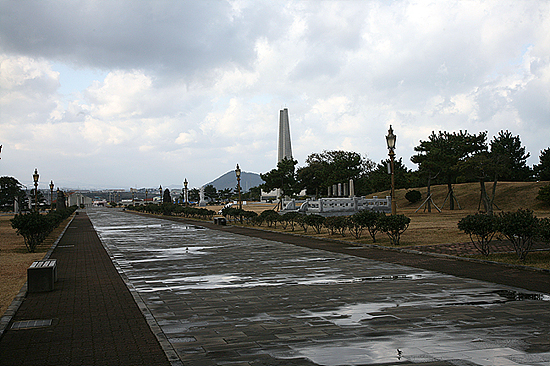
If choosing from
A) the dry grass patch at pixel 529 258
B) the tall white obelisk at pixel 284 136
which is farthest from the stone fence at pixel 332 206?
the tall white obelisk at pixel 284 136

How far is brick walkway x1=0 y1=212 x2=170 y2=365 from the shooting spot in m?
4.90

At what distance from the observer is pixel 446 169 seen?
38000 millimetres

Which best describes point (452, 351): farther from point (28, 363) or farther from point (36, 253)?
point (36, 253)

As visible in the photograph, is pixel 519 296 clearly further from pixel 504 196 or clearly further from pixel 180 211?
pixel 180 211

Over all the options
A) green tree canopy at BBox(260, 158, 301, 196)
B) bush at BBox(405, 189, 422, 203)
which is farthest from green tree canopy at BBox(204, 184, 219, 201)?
bush at BBox(405, 189, 422, 203)

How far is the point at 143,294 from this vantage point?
8.41 meters

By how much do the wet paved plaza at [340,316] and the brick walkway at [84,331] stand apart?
0.36 meters

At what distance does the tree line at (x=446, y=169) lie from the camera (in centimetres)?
3038

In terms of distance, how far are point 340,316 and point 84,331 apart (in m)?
3.45

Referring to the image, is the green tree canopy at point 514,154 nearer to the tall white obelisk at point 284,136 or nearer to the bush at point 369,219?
the bush at point 369,219

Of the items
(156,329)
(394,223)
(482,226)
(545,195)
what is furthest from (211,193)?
(156,329)

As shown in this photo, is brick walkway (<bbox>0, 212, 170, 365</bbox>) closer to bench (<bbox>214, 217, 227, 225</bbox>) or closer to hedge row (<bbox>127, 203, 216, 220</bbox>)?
bench (<bbox>214, 217, 227, 225</bbox>)

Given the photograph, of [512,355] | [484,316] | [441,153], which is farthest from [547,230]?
[441,153]

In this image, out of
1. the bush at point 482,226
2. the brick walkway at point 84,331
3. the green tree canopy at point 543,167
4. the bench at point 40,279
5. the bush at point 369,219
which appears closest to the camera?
the brick walkway at point 84,331
